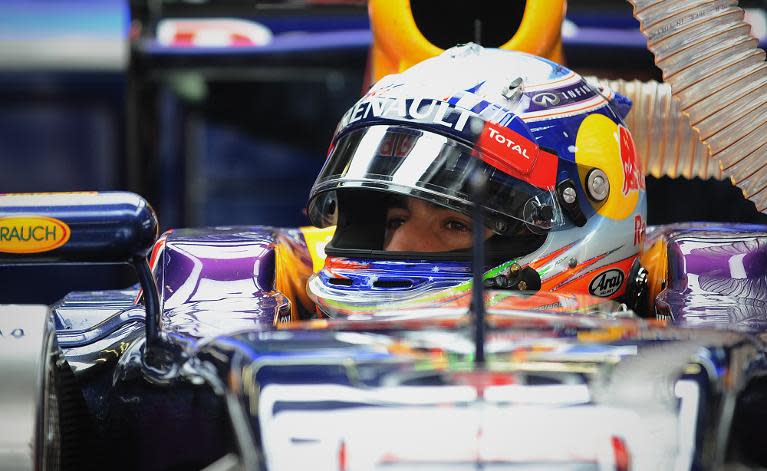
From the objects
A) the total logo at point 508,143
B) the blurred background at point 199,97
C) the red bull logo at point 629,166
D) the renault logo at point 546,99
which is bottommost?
the blurred background at point 199,97

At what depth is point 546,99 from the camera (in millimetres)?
2426

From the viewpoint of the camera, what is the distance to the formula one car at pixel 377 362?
134 cm

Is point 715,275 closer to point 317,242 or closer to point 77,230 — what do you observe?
point 317,242

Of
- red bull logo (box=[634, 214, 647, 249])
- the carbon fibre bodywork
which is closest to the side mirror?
the carbon fibre bodywork

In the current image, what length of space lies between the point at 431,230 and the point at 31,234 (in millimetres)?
1040

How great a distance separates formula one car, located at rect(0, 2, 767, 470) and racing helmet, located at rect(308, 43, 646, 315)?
1cm

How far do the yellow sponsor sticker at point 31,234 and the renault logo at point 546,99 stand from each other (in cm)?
113

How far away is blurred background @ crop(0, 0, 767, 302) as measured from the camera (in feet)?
17.7

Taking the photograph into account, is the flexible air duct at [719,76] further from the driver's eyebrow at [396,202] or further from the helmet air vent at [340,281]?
the helmet air vent at [340,281]


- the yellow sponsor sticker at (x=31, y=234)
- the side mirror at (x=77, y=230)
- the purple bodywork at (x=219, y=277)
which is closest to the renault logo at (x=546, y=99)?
the purple bodywork at (x=219, y=277)

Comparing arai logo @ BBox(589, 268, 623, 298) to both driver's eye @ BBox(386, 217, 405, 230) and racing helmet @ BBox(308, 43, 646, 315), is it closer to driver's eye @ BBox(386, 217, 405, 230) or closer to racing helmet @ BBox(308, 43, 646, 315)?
racing helmet @ BBox(308, 43, 646, 315)

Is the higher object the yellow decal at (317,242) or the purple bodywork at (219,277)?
the purple bodywork at (219,277)

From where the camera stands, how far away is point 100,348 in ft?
6.41

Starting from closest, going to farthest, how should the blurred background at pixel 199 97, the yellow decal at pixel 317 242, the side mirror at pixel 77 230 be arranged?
the side mirror at pixel 77 230, the yellow decal at pixel 317 242, the blurred background at pixel 199 97
